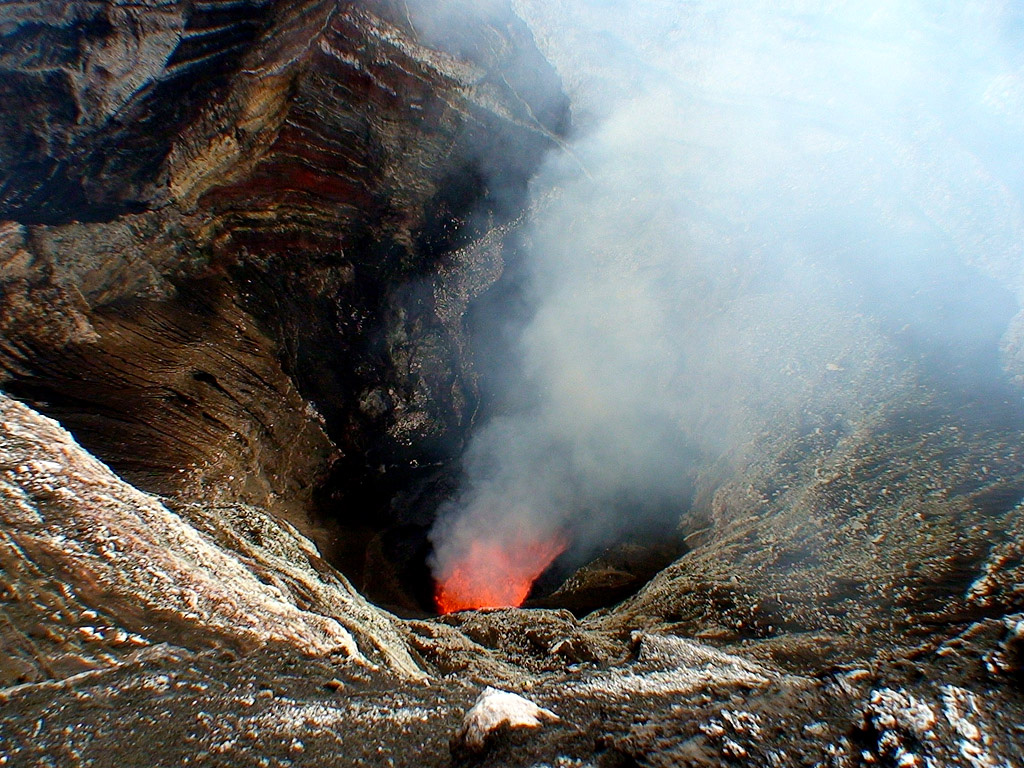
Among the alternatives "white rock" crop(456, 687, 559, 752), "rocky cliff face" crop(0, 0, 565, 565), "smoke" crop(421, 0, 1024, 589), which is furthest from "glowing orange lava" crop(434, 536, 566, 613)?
"white rock" crop(456, 687, 559, 752)

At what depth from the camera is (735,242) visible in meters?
6.18

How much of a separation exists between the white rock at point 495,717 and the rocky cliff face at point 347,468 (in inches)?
1.5

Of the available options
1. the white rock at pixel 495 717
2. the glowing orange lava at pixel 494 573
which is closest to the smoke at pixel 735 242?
the glowing orange lava at pixel 494 573

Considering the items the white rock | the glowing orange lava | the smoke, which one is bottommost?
the white rock

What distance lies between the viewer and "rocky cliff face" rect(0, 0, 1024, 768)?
1831mm

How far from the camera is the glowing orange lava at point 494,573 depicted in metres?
6.77

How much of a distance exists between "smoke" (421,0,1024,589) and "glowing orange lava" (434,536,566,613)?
0.56 ft

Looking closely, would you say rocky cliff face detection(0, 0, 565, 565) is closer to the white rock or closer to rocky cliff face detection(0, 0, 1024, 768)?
Answer: rocky cliff face detection(0, 0, 1024, 768)

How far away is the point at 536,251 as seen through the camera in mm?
6676

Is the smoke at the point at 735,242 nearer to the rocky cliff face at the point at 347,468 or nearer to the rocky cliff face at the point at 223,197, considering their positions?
the rocky cliff face at the point at 347,468

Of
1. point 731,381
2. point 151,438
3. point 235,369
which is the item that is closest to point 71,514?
point 151,438

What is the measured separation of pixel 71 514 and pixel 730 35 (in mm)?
7038

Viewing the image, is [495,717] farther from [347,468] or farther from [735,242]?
[735,242]

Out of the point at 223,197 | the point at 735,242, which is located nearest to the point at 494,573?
the point at 735,242
